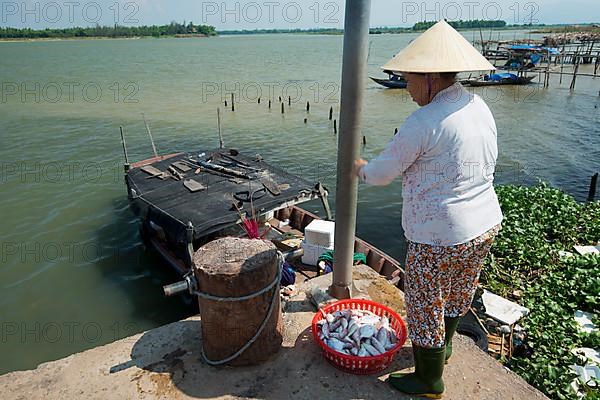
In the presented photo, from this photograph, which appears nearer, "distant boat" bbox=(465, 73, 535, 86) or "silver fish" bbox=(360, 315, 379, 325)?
"silver fish" bbox=(360, 315, 379, 325)

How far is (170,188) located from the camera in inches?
285

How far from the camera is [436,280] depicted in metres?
2.62

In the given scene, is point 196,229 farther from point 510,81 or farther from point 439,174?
point 510,81

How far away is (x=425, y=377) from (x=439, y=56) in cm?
211

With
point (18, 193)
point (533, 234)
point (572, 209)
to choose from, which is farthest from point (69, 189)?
point (572, 209)

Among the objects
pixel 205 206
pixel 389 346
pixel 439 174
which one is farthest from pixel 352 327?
pixel 205 206

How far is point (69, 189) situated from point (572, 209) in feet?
43.0

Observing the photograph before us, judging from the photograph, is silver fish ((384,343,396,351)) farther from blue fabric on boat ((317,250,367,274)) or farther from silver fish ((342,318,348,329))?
blue fabric on boat ((317,250,367,274))

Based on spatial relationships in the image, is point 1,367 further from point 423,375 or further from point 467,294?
point 467,294

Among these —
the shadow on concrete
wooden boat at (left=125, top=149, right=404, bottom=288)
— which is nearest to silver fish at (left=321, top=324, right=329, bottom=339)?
the shadow on concrete

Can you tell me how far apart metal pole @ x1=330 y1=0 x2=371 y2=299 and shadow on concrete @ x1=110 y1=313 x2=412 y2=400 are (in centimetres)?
77

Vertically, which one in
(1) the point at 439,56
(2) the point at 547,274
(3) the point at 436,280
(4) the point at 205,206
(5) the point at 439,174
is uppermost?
(1) the point at 439,56

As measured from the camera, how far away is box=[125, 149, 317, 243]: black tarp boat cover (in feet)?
20.0

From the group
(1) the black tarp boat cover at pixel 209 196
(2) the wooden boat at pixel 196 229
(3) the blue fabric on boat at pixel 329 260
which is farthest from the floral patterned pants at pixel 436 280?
(1) the black tarp boat cover at pixel 209 196
